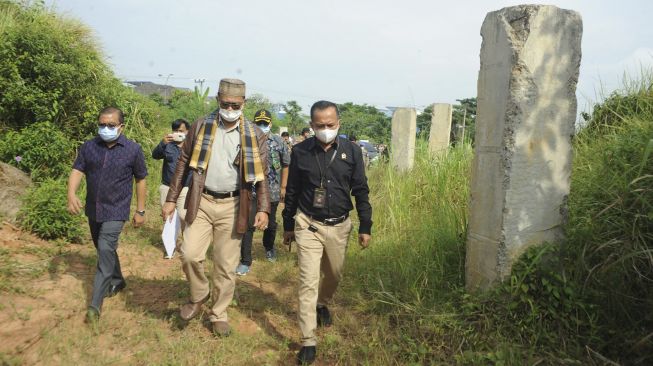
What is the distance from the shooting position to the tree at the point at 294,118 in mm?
36250

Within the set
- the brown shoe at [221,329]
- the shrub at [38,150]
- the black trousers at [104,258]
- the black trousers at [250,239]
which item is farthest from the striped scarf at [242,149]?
the shrub at [38,150]

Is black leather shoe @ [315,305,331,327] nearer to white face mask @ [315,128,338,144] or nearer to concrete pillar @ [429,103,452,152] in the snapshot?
white face mask @ [315,128,338,144]

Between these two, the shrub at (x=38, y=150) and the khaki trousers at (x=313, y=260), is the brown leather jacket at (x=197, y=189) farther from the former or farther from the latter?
the shrub at (x=38, y=150)

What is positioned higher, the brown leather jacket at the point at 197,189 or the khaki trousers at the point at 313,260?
the brown leather jacket at the point at 197,189

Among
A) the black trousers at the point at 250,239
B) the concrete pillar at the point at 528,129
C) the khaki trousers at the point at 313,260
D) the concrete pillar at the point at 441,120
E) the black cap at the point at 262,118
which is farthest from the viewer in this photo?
the concrete pillar at the point at 441,120

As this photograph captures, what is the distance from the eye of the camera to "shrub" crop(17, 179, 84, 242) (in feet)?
18.9

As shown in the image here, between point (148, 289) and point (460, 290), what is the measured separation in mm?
3121

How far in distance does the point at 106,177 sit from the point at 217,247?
3.99ft

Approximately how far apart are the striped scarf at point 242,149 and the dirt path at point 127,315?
4.48ft

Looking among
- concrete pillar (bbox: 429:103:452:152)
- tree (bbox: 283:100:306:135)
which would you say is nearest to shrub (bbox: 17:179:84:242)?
concrete pillar (bbox: 429:103:452:152)

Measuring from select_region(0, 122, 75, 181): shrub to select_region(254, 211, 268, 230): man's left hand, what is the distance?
4.50 meters

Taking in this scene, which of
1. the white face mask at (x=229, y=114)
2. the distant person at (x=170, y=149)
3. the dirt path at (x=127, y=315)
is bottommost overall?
the dirt path at (x=127, y=315)

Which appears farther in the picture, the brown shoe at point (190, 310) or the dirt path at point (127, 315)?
the brown shoe at point (190, 310)

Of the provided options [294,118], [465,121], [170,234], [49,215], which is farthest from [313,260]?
[294,118]
